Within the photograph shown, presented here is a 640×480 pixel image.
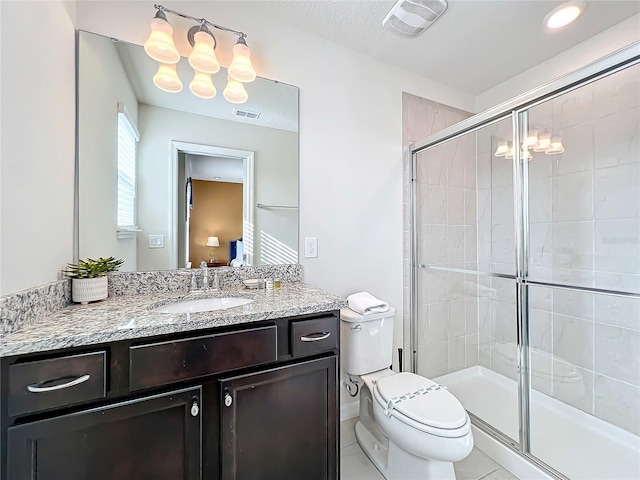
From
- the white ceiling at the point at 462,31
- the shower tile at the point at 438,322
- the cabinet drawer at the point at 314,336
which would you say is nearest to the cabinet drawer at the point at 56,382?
the cabinet drawer at the point at 314,336

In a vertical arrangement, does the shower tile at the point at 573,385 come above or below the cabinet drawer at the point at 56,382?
below

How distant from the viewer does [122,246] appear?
1359 millimetres

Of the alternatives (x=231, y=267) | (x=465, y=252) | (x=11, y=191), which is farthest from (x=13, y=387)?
(x=465, y=252)

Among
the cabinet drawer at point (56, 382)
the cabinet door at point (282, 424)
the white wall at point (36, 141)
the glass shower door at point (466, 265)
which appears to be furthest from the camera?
the glass shower door at point (466, 265)

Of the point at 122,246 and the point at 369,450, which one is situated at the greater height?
the point at 122,246

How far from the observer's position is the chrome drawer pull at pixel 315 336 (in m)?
1.13

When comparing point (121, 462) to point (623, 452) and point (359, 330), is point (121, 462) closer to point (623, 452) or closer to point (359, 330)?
point (359, 330)

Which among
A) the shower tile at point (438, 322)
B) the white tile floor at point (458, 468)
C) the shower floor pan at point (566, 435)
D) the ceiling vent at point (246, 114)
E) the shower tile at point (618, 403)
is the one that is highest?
the ceiling vent at point (246, 114)

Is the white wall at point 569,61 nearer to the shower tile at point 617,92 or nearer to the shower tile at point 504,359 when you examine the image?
the shower tile at point 617,92

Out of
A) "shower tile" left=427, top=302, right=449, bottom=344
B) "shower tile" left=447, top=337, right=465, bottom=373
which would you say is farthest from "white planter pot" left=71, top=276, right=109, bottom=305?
"shower tile" left=447, top=337, right=465, bottom=373

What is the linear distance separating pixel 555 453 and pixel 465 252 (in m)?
1.33

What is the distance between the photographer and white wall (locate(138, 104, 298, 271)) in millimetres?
1414

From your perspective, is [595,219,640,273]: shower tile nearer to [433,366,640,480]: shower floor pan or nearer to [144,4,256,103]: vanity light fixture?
[433,366,640,480]: shower floor pan

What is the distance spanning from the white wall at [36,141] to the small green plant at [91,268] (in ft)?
0.14
